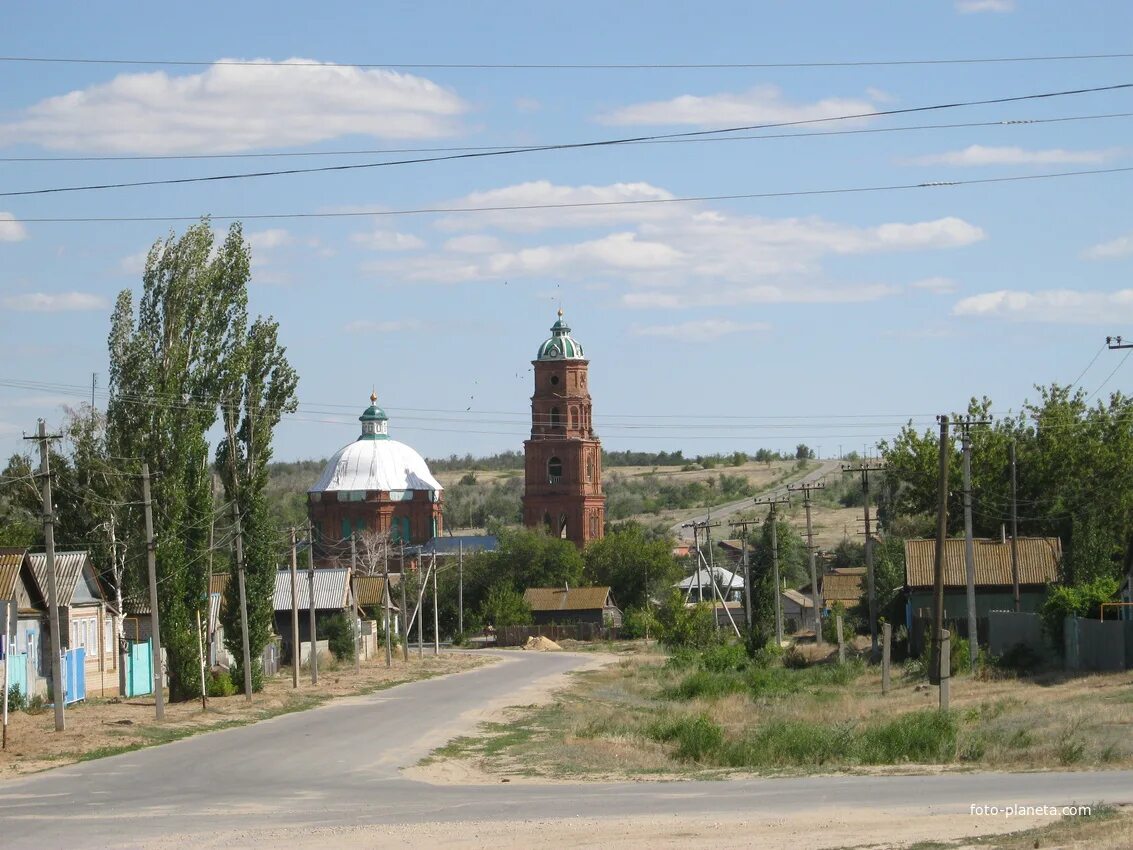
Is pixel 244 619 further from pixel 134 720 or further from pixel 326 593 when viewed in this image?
pixel 326 593

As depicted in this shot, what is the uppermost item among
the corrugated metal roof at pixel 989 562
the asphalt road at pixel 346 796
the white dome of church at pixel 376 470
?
the white dome of church at pixel 376 470

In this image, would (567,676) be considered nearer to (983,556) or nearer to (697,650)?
(697,650)

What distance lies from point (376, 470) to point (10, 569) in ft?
259

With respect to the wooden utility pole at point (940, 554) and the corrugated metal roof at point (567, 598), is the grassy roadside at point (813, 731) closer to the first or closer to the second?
the wooden utility pole at point (940, 554)

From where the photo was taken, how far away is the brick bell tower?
374 feet

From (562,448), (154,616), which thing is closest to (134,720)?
(154,616)

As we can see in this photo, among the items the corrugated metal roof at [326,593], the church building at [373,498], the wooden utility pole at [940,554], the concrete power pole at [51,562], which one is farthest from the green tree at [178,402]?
the church building at [373,498]

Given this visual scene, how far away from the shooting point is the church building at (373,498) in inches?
4491

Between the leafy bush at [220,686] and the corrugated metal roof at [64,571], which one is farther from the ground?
the corrugated metal roof at [64,571]

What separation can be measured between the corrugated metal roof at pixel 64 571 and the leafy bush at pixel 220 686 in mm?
4749

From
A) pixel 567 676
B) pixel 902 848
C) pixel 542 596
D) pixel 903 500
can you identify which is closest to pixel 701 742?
pixel 902 848

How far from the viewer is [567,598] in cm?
10281

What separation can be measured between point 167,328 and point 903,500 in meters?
42.9

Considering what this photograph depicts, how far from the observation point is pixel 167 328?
43406 mm
